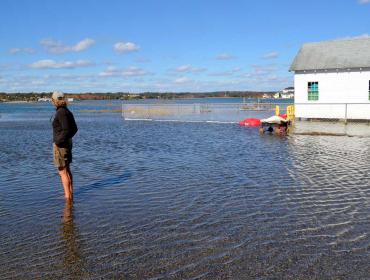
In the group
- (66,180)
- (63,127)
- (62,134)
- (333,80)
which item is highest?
(333,80)

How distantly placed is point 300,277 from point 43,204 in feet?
18.2

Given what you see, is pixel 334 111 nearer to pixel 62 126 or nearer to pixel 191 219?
pixel 62 126

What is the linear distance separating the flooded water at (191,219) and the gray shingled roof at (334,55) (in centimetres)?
1707

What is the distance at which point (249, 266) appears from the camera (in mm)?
5359

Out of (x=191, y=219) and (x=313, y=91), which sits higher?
(x=313, y=91)

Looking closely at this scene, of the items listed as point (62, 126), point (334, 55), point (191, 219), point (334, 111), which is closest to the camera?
point (191, 219)

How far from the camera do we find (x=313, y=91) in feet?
103

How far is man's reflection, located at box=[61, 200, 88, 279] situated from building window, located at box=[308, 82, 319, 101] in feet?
85.4

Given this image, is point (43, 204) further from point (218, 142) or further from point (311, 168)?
point (218, 142)

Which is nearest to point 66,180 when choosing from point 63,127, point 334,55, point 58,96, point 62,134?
point 62,134

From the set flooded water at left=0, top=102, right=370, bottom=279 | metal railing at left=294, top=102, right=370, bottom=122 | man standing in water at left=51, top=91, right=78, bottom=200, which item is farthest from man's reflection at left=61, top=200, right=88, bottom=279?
metal railing at left=294, top=102, right=370, bottom=122

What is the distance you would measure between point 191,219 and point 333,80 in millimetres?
25424

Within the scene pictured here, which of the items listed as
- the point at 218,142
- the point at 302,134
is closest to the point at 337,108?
the point at 302,134

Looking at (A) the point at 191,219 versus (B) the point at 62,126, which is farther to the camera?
(B) the point at 62,126
